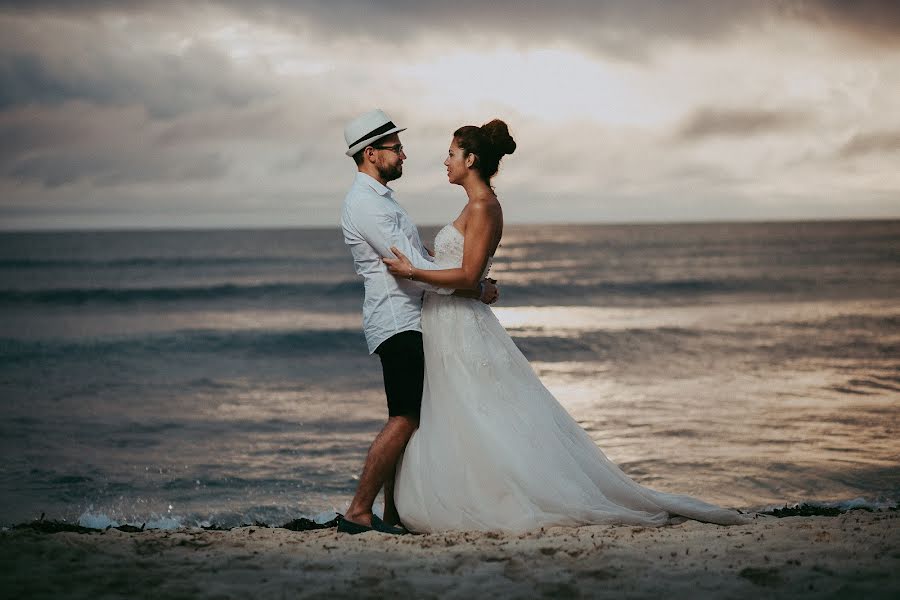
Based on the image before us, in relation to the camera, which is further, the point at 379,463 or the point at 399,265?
the point at 379,463

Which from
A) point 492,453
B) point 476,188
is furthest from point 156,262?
point 492,453

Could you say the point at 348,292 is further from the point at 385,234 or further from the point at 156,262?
the point at 385,234

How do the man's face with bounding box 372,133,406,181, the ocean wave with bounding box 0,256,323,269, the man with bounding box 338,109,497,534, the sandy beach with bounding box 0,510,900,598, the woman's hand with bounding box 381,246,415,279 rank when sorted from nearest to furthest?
Result: the sandy beach with bounding box 0,510,900,598
the woman's hand with bounding box 381,246,415,279
the man with bounding box 338,109,497,534
the man's face with bounding box 372,133,406,181
the ocean wave with bounding box 0,256,323,269

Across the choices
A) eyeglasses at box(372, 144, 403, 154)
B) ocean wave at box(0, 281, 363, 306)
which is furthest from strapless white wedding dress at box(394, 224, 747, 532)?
ocean wave at box(0, 281, 363, 306)

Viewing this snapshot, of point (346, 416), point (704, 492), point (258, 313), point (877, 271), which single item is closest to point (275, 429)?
point (346, 416)

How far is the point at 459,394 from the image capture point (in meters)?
4.59

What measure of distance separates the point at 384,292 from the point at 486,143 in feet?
3.41

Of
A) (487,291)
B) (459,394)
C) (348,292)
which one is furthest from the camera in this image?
(348,292)

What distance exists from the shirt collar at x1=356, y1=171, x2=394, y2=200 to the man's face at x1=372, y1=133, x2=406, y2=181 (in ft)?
0.27

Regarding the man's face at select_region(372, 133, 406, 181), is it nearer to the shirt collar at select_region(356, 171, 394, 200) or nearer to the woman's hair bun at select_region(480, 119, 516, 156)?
the shirt collar at select_region(356, 171, 394, 200)

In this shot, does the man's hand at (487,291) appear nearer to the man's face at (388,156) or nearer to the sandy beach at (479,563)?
the man's face at (388,156)

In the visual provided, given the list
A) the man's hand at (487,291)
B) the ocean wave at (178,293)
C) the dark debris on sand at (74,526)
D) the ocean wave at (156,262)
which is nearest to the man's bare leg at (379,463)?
the dark debris on sand at (74,526)

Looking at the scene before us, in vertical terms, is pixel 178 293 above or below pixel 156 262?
below

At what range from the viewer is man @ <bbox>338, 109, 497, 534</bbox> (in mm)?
4539
